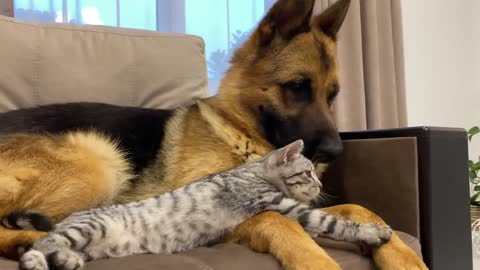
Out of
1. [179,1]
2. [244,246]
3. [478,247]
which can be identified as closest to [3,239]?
[244,246]

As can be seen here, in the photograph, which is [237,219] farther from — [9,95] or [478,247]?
[478,247]

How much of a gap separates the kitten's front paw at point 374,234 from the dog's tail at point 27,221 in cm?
74

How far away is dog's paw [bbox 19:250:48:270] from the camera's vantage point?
0.92m

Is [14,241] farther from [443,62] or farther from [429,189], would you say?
[443,62]

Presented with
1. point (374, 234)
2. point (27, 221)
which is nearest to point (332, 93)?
point (374, 234)

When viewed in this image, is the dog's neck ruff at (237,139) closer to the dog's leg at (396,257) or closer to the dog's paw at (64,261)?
the dog's leg at (396,257)

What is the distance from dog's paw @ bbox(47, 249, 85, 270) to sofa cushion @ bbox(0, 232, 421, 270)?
20mm

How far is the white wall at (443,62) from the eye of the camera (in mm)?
3180

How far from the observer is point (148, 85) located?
184 cm

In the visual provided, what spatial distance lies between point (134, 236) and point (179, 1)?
4.87ft

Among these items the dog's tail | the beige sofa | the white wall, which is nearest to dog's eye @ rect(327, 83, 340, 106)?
the beige sofa

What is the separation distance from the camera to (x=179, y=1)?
2.38 metres

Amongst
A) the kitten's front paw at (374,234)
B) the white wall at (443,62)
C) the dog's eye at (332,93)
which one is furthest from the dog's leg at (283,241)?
the white wall at (443,62)

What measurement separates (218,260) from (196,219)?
0.23 meters
